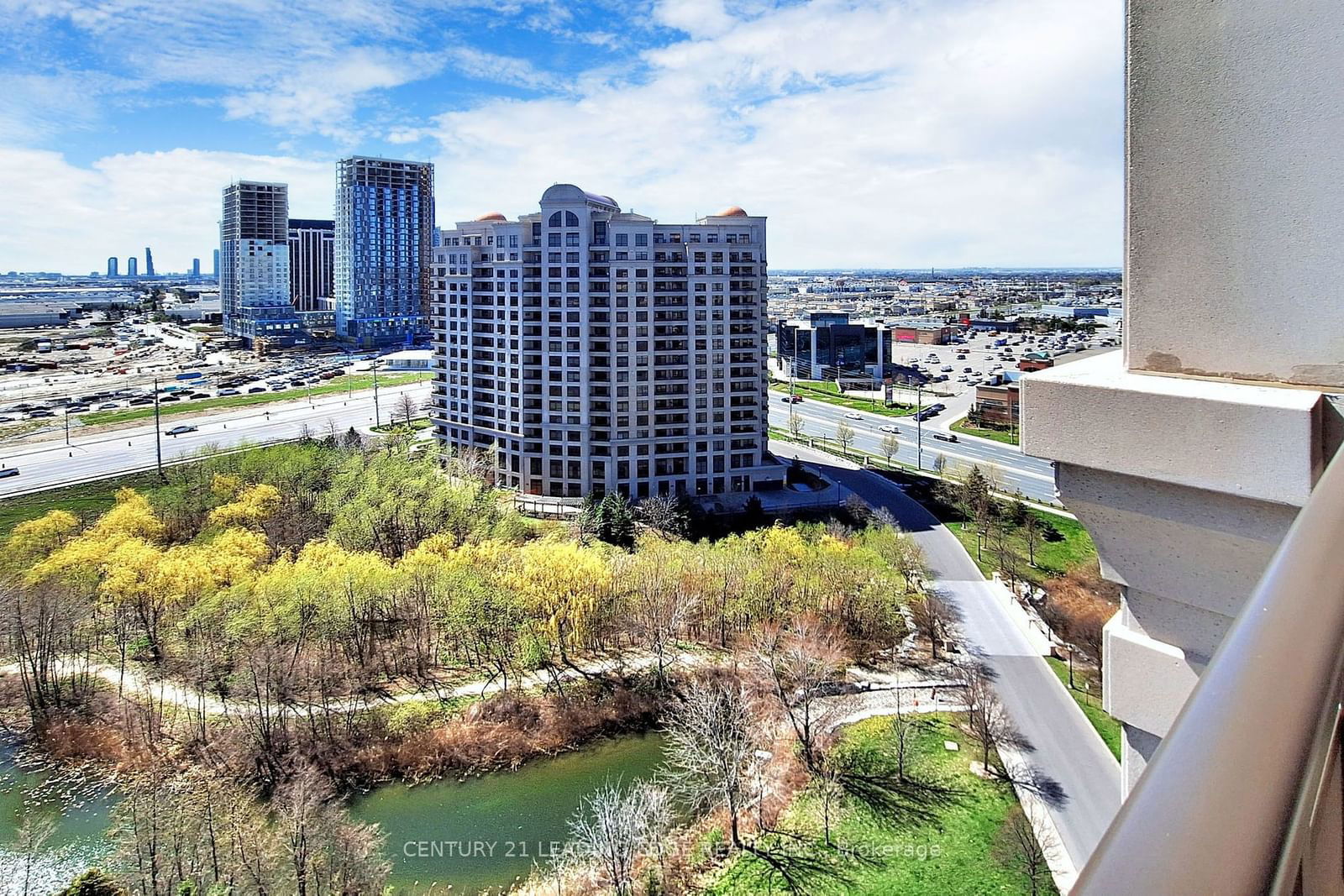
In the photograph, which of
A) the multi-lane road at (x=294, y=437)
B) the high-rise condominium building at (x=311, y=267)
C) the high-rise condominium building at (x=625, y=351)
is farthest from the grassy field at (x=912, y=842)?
the high-rise condominium building at (x=311, y=267)

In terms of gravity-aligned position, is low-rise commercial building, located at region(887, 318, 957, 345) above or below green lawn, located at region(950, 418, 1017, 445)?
above

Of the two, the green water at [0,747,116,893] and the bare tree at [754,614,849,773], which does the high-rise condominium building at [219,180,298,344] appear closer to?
the green water at [0,747,116,893]

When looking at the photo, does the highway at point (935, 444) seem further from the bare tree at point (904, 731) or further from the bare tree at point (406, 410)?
the bare tree at point (406, 410)

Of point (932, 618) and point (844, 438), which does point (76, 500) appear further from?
point (844, 438)

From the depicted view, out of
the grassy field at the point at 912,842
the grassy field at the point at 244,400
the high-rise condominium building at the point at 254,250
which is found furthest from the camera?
the high-rise condominium building at the point at 254,250

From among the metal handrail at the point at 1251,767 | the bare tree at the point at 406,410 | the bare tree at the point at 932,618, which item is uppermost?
the bare tree at the point at 406,410

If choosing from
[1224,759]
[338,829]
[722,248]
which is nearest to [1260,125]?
[1224,759]

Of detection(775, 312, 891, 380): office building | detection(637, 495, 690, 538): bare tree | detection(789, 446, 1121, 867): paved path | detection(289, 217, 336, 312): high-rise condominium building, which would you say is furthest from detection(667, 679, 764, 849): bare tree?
detection(289, 217, 336, 312): high-rise condominium building

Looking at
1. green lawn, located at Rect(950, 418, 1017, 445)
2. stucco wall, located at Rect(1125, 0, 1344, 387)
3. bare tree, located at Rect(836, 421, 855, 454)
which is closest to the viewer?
stucco wall, located at Rect(1125, 0, 1344, 387)
